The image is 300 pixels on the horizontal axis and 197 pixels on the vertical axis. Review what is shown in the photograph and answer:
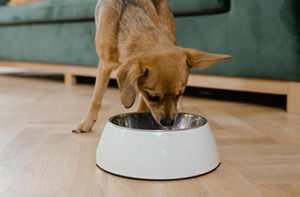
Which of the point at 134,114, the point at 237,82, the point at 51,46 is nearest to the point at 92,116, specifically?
the point at 134,114

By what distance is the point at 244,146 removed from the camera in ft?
4.97

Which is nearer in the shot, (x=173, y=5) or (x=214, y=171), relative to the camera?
(x=214, y=171)

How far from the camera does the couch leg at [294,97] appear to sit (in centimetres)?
222

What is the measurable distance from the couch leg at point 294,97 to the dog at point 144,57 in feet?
2.87

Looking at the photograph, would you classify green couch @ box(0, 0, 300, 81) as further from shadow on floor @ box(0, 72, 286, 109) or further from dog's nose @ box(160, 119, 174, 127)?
dog's nose @ box(160, 119, 174, 127)

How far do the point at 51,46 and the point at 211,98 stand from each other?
72.0 inches

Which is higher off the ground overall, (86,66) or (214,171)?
(214,171)

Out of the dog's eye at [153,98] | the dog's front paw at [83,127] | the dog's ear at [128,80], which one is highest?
the dog's ear at [128,80]

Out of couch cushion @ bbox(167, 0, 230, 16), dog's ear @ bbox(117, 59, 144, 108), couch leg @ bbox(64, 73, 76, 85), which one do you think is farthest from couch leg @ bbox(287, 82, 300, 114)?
couch leg @ bbox(64, 73, 76, 85)

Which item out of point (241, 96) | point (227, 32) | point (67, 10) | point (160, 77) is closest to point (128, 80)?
point (160, 77)

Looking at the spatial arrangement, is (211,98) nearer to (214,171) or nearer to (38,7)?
(214,171)

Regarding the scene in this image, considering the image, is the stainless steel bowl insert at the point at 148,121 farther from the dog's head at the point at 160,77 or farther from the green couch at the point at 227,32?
the green couch at the point at 227,32

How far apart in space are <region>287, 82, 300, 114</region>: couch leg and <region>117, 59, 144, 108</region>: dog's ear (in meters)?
1.26

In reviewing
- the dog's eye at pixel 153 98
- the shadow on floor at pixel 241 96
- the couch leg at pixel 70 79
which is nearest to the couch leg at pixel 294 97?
the shadow on floor at pixel 241 96
